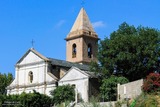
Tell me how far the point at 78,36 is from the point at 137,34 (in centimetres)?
1799

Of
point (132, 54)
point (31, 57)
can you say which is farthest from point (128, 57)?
point (31, 57)

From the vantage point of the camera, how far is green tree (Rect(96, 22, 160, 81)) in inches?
1875

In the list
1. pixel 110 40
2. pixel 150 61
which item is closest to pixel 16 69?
pixel 110 40

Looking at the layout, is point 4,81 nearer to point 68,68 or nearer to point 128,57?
point 68,68

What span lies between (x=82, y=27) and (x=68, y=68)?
9412 millimetres

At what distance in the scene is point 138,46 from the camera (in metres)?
48.1

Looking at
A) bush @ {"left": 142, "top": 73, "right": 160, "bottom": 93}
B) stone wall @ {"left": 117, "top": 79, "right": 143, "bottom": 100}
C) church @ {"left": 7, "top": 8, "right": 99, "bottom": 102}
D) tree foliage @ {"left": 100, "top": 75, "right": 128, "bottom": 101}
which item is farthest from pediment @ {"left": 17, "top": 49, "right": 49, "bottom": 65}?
bush @ {"left": 142, "top": 73, "right": 160, "bottom": 93}

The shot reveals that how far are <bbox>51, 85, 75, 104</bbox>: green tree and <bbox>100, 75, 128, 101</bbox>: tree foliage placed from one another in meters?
4.93

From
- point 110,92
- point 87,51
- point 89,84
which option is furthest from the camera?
point 87,51

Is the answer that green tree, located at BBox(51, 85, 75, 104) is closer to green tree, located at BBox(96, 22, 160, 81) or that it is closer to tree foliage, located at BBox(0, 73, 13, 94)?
green tree, located at BBox(96, 22, 160, 81)

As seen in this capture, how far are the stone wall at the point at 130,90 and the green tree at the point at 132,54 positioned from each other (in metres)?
8.48

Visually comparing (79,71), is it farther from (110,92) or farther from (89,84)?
(110,92)

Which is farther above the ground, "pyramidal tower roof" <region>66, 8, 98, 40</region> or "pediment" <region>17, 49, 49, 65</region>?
"pyramidal tower roof" <region>66, 8, 98, 40</region>

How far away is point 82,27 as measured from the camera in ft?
219
